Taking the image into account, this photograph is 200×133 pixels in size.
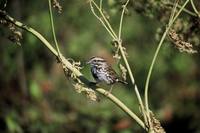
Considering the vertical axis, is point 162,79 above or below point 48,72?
below

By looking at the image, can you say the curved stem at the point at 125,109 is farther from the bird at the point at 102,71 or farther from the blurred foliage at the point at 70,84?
the blurred foliage at the point at 70,84

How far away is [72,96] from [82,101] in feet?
1.76

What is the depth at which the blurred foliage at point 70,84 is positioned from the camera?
10164 mm

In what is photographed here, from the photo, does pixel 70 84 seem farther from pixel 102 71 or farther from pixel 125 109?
pixel 125 109

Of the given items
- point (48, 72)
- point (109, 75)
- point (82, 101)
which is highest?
point (48, 72)

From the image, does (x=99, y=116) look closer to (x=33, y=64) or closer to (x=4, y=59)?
(x=4, y=59)

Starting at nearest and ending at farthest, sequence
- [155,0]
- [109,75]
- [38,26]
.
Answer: [155,0]
[109,75]
[38,26]

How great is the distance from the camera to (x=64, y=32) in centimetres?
1527

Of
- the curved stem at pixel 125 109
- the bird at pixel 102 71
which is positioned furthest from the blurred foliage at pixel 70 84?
the curved stem at pixel 125 109

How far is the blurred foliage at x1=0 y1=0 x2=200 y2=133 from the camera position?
10164 millimetres

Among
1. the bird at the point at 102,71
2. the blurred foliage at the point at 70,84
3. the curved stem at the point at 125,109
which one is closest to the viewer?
the curved stem at the point at 125,109

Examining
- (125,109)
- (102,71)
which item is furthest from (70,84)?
(125,109)

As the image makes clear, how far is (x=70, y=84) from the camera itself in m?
13.7

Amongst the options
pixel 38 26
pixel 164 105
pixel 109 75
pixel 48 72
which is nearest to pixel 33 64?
pixel 48 72
